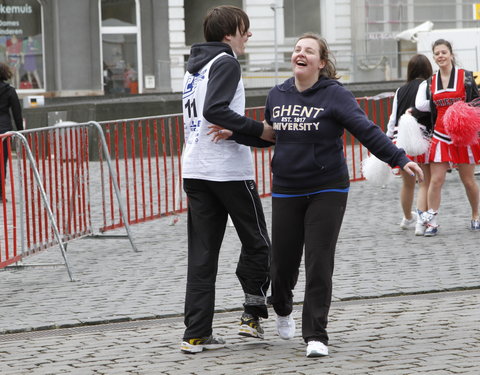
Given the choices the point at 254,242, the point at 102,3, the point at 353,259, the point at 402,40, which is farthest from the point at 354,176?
the point at 102,3

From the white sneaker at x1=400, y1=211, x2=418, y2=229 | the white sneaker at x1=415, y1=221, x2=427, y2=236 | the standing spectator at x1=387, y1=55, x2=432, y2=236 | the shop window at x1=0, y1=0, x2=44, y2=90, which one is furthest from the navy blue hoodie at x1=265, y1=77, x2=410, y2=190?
the shop window at x1=0, y1=0, x2=44, y2=90

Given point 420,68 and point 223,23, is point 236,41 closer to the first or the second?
point 223,23

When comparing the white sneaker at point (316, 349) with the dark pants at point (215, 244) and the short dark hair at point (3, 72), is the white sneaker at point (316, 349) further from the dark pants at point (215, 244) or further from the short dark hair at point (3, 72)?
the short dark hair at point (3, 72)

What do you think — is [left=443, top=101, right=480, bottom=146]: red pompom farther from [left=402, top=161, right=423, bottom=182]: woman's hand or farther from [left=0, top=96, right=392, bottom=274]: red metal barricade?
[left=402, top=161, right=423, bottom=182]: woman's hand

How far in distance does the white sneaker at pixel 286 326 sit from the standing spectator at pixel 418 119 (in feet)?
15.0

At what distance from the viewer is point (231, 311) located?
7.10 m

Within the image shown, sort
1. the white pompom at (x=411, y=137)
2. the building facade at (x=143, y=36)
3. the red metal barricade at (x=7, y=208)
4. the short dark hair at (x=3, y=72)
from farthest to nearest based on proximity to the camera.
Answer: the building facade at (x=143, y=36) < the short dark hair at (x=3, y=72) < the white pompom at (x=411, y=137) < the red metal barricade at (x=7, y=208)

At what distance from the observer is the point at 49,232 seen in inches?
358

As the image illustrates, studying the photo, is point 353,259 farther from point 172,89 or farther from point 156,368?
point 172,89

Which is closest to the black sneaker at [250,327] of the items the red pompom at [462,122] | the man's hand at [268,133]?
the man's hand at [268,133]

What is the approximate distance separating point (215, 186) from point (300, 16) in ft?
114

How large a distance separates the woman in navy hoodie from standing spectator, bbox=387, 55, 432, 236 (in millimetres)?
4754

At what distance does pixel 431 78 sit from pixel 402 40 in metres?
24.5

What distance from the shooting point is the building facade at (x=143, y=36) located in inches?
1423
